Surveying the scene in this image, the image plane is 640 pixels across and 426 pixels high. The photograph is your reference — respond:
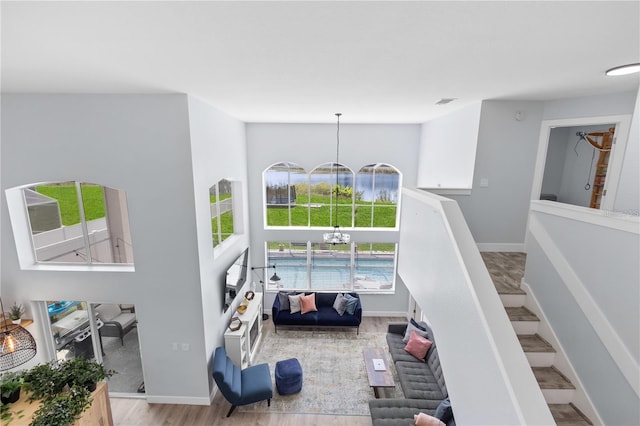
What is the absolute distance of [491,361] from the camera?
1.64m

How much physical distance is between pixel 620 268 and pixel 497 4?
2.25 metres

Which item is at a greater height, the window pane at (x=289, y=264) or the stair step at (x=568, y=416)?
the stair step at (x=568, y=416)

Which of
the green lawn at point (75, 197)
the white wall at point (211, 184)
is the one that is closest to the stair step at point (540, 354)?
the white wall at point (211, 184)

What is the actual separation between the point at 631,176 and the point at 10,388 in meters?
8.00

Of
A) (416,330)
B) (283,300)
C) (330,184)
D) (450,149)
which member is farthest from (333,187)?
(416,330)

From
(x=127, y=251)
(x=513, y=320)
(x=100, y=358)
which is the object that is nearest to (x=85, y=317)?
(x=100, y=358)

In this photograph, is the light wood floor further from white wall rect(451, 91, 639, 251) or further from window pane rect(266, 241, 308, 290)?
white wall rect(451, 91, 639, 251)

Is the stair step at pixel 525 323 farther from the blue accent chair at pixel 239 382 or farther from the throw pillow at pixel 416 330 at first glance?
the blue accent chair at pixel 239 382

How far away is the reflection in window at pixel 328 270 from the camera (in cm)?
769

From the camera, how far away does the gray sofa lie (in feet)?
13.3

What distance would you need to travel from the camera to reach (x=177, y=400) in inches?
181

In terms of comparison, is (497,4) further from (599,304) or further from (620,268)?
(599,304)

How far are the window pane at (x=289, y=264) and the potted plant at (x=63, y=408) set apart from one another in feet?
15.5

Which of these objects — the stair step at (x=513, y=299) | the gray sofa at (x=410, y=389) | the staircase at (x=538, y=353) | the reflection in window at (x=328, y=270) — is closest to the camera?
the staircase at (x=538, y=353)
